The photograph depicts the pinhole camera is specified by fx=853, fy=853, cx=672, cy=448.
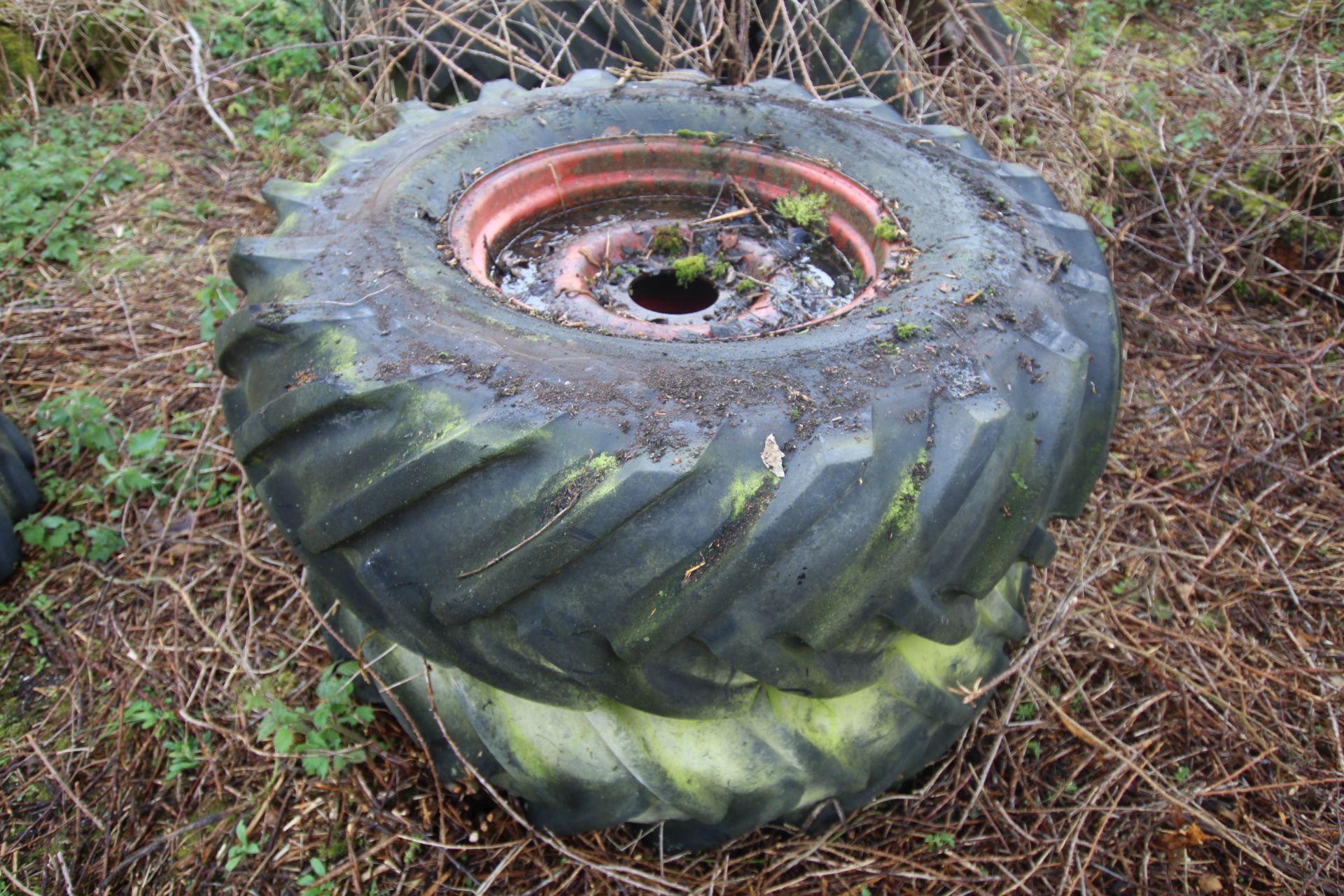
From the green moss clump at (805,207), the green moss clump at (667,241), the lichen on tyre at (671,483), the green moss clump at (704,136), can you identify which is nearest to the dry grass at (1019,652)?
the lichen on tyre at (671,483)

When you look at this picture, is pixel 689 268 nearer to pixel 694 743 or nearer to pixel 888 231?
pixel 888 231

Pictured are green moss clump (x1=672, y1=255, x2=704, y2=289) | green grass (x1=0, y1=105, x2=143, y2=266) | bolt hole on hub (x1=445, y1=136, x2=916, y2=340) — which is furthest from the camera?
green grass (x1=0, y1=105, x2=143, y2=266)

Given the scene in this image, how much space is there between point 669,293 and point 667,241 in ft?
0.45

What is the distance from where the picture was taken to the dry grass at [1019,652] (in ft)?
5.76

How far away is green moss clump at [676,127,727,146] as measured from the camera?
7.17ft

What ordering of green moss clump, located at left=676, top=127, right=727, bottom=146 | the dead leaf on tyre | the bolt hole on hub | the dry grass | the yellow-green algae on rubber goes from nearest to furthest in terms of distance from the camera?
1. the dead leaf on tyre
2. the yellow-green algae on rubber
3. the dry grass
4. the bolt hole on hub
5. green moss clump, located at left=676, top=127, right=727, bottom=146

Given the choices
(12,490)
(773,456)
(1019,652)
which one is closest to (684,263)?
(773,456)

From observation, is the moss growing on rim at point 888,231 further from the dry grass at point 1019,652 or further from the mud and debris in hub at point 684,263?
the dry grass at point 1019,652

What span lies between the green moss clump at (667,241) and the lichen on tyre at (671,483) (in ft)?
1.54

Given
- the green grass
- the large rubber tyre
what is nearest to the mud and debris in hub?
the large rubber tyre

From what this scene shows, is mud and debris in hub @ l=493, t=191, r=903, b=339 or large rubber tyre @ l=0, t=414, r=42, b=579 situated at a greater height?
mud and debris in hub @ l=493, t=191, r=903, b=339

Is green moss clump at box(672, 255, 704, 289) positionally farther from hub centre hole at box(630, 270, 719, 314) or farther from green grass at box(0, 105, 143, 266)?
green grass at box(0, 105, 143, 266)

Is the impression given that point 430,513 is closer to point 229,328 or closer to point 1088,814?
point 229,328

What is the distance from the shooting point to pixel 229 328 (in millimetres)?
1480
